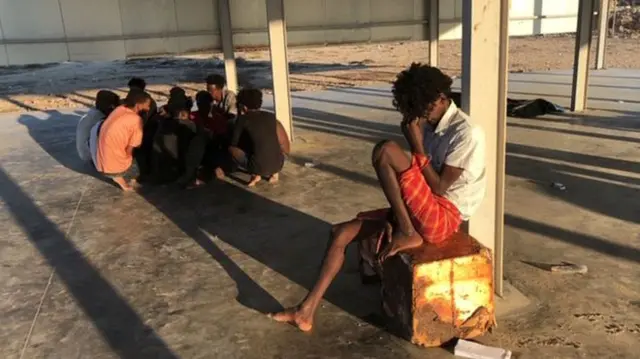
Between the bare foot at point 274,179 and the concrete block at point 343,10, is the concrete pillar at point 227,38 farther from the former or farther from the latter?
the bare foot at point 274,179

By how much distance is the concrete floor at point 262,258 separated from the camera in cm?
362

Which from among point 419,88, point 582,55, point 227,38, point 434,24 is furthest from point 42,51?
point 419,88

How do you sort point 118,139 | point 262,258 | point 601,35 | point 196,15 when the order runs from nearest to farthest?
point 262,258, point 118,139, point 196,15, point 601,35

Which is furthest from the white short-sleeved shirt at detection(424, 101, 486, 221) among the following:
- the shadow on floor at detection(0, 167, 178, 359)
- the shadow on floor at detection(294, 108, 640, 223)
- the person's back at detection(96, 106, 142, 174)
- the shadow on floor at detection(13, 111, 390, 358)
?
the person's back at detection(96, 106, 142, 174)

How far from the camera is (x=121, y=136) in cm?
674

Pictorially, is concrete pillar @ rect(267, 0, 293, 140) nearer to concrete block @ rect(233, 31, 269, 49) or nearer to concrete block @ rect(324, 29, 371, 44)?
concrete block @ rect(233, 31, 269, 49)

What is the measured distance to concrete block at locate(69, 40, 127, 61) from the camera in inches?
432

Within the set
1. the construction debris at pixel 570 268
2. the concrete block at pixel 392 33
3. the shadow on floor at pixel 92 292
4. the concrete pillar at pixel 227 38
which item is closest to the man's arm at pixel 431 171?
the construction debris at pixel 570 268

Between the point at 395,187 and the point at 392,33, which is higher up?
the point at 392,33

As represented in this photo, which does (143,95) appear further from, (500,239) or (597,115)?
(597,115)

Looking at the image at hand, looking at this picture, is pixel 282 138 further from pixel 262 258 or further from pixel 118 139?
pixel 262 258

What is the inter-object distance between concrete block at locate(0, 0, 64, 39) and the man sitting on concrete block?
9048mm

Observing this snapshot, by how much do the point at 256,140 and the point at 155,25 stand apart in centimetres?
573

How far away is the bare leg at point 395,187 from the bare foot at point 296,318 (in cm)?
63
